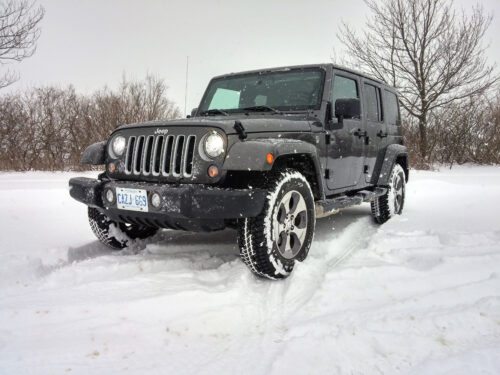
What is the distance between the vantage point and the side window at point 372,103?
4757 mm

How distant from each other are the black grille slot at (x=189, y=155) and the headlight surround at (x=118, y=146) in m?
0.67

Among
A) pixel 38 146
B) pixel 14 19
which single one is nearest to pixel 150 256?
pixel 14 19

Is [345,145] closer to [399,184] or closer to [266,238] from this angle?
[266,238]

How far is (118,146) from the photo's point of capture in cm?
330

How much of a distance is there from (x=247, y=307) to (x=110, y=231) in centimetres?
183

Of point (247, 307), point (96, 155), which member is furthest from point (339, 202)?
point (96, 155)

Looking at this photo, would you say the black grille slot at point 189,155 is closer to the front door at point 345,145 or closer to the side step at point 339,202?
the side step at point 339,202

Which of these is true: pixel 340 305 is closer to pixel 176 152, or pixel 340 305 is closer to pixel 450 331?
pixel 450 331

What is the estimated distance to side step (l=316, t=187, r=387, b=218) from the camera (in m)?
3.50

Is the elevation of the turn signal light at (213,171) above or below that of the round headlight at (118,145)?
below

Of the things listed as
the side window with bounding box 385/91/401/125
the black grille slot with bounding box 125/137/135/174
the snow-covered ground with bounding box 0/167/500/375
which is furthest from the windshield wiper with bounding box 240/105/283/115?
the side window with bounding box 385/91/401/125

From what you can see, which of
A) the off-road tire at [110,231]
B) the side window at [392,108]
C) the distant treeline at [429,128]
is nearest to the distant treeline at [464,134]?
the distant treeline at [429,128]

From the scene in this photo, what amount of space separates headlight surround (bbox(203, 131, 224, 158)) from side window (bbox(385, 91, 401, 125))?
3.34 metres

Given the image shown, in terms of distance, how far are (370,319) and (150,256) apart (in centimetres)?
197
